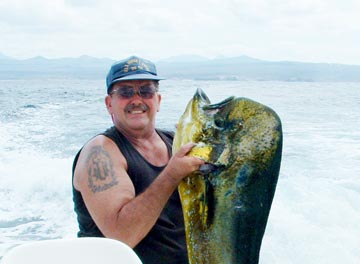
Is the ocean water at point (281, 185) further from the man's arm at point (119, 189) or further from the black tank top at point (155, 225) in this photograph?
the man's arm at point (119, 189)

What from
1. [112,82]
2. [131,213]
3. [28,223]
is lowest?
[28,223]

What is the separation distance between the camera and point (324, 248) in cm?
604

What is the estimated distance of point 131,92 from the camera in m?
2.48

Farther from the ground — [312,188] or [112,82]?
[112,82]

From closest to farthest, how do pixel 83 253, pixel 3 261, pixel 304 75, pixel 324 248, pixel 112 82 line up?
pixel 3 261
pixel 83 253
pixel 112 82
pixel 324 248
pixel 304 75

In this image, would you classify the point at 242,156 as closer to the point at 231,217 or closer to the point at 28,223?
the point at 231,217

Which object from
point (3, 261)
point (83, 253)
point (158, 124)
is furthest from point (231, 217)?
point (158, 124)

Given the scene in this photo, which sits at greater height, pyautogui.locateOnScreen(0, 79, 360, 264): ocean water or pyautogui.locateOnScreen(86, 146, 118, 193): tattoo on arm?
pyautogui.locateOnScreen(86, 146, 118, 193): tattoo on arm

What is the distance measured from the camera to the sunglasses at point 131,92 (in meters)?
2.48

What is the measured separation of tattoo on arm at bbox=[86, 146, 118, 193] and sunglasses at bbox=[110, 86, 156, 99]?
0.30 m

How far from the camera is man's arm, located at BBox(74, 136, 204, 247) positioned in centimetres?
195

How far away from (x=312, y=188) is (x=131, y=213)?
21.6 feet

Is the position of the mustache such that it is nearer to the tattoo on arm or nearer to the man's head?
the man's head

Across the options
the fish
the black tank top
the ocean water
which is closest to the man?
the black tank top
